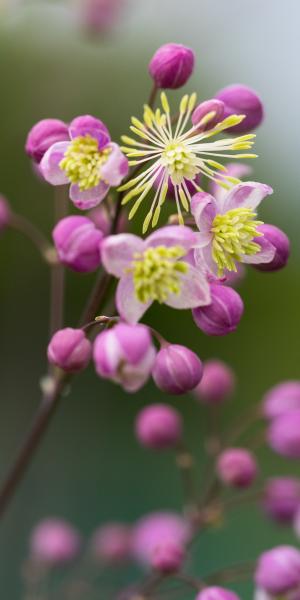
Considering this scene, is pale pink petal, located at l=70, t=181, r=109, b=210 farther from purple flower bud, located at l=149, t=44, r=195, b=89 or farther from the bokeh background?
the bokeh background

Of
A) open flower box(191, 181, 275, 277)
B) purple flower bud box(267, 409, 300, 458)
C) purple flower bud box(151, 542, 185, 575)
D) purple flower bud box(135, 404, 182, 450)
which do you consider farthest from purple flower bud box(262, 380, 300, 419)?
open flower box(191, 181, 275, 277)

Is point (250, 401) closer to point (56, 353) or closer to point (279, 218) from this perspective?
point (279, 218)

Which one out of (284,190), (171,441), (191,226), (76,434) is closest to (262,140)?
(284,190)

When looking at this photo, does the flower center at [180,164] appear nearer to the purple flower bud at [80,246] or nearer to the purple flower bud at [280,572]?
the purple flower bud at [80,246]

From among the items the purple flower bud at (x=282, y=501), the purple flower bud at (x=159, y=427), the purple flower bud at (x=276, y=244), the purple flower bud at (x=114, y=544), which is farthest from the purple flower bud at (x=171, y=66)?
the purple flower bud at (x=114, y=544)

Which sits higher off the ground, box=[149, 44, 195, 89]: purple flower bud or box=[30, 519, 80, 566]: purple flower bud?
box=[149, 44, 195, 89]: purple flower bud

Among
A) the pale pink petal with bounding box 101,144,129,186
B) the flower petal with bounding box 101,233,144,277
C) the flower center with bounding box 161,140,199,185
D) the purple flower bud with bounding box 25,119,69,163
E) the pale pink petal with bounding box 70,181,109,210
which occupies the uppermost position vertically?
the purple flower bud with bounding box 25,119,69,163

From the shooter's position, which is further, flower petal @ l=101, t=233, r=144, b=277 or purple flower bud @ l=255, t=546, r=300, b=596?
purple flower bud @ l=255, t=546, r=300, b=596

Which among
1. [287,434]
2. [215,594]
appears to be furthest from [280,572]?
[287,434]
